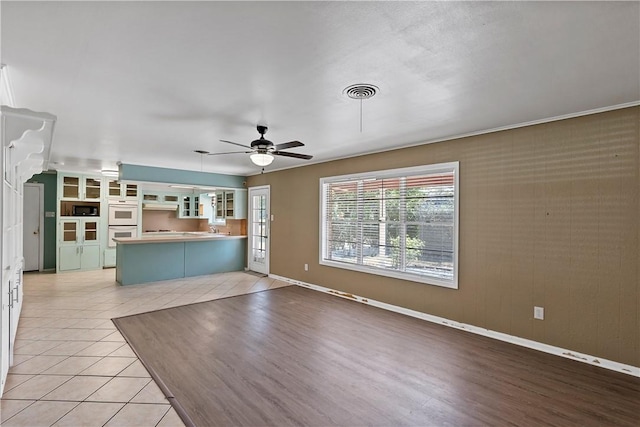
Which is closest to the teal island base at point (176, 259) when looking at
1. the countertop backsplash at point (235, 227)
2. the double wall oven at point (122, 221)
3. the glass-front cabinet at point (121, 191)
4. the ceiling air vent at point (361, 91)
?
the countertop backsplash at point (235, 227)

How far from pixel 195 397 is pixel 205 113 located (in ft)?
8.12

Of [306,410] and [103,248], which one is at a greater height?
[103,248]

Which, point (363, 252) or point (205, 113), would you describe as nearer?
point (205, 113)

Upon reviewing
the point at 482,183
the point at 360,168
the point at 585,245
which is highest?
the point at 360,168

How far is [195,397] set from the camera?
239 centimetres

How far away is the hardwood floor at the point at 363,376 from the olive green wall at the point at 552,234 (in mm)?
336

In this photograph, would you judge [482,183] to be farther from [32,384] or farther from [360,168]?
[32,384]

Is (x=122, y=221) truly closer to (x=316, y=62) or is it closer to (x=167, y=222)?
(x=167, y=222)

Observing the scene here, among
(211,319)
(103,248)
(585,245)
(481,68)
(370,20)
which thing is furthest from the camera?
(103,248)

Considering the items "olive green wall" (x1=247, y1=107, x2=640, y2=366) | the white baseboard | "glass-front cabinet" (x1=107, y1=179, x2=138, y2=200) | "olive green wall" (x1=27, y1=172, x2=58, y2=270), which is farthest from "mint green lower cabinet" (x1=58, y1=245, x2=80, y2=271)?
"olive green wall" (x1=247, y1=107, x2=640, y2=366)

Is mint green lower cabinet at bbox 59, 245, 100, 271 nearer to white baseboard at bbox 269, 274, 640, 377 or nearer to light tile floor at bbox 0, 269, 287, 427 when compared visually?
light tile floor at bbox 0, 269, 287, 427

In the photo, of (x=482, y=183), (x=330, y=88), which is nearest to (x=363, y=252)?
(x=482, y=183)

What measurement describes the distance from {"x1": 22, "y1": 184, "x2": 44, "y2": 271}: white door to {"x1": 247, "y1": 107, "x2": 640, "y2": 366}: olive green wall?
7.92 meters

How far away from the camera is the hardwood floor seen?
7.27ft
